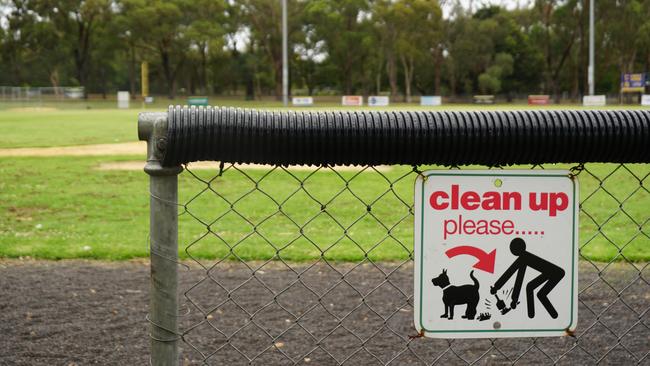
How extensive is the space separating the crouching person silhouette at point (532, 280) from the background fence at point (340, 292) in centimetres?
28

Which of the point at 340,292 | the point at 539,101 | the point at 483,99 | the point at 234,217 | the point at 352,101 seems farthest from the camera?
the point at 483,99

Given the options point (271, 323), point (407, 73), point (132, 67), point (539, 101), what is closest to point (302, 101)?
point (407, 73)

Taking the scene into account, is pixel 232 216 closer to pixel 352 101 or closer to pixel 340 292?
pixel 340 292

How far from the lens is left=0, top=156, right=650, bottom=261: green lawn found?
28.0ft

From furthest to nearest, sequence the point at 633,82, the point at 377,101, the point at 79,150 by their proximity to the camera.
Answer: the point at 377,101, the point at 633,82, the point at 79,150

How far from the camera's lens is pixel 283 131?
7.05ft

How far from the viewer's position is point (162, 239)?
2.10 meters

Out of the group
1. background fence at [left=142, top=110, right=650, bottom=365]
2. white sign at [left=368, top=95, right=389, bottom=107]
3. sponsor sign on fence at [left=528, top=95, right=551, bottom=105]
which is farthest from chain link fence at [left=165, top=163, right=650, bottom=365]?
sponsor sign on fence at [left=528, top=95, right=551, bottom=105]

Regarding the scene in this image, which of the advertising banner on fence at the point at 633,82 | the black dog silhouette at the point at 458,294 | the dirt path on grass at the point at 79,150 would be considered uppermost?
the advertising banner on fence at the point at 633,82

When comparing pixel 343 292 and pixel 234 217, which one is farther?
pixel 234 217

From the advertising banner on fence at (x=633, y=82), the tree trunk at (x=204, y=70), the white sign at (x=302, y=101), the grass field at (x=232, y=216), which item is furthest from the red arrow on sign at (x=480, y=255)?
the tree trunk at (x=204, y=70)

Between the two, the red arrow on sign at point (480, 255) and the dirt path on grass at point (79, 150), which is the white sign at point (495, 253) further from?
the dirt path on grass at point (79, 150)

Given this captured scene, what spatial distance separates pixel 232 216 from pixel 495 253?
904cm

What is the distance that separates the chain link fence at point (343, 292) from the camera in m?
3.97
